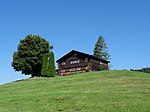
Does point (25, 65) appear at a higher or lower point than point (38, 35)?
lower

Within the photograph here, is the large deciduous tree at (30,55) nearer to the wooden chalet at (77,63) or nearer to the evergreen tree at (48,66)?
the evergreen tree at (48,66)

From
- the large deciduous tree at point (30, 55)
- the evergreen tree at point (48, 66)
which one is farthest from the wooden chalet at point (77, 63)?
the evergreen tree at point (48, 66)

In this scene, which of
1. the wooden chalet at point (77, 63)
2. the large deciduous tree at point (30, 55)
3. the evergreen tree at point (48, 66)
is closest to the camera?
the evergreen tree at point (48, 66)

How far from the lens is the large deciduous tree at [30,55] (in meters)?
73.3

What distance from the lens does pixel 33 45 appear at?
7712 centimetres

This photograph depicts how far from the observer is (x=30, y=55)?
74.3 metres

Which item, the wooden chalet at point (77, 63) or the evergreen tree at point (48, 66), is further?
the wooden chalet at point (77, 63)

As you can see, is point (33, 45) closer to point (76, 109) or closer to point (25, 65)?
point (25, 65)

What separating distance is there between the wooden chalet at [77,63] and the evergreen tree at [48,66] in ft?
36.2

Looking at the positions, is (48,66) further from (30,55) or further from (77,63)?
(77,63)

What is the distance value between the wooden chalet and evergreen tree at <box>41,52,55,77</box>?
36.2 ft

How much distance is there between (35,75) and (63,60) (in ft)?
40.1

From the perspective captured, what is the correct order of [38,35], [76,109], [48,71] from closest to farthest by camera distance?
[76,109] → [48,71] → [38,35]

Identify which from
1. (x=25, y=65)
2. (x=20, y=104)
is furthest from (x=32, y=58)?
(x=20, y=104)
